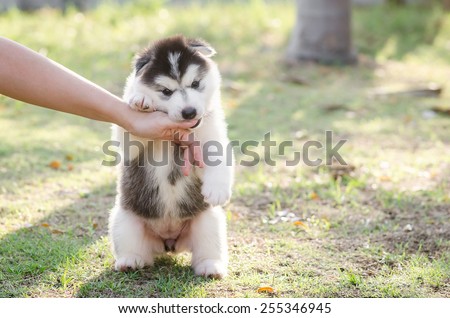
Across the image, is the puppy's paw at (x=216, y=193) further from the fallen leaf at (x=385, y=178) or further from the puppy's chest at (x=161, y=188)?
the fallen leaf at (x=385, y=178)

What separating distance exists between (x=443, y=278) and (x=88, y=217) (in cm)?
226

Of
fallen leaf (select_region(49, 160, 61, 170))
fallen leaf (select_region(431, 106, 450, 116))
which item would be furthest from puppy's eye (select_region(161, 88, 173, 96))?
fallen leaf (select_region(431, 106, 450, 116))

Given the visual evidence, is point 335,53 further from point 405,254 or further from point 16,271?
point 16,271

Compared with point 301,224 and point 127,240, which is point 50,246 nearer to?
point 127,240

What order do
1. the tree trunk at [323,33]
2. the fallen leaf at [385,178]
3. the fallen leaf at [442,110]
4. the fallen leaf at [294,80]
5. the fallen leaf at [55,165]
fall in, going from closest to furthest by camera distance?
the fallen leaf at [385,178]
the fallen leaf at [55,165]
the fallen leaf at [442,110]
the fallen leaf at [294,80]
the tree trunk at [323,33]

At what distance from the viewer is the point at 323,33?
8.79 metres

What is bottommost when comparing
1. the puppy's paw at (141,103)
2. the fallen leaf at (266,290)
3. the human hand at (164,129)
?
the fallen leaf at (266,290)

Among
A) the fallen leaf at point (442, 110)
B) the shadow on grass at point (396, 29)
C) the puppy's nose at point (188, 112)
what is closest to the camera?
the puppy's nose at point (188, 112)

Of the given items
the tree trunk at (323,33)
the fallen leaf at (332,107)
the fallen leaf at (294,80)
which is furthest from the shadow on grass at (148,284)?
the tree trunk at (323,33)

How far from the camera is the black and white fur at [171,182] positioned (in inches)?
130

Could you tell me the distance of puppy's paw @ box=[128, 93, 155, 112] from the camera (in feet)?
10.8

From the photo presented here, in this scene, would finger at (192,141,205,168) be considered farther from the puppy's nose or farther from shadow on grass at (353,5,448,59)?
shadow on grass at (353,5,448,59)
